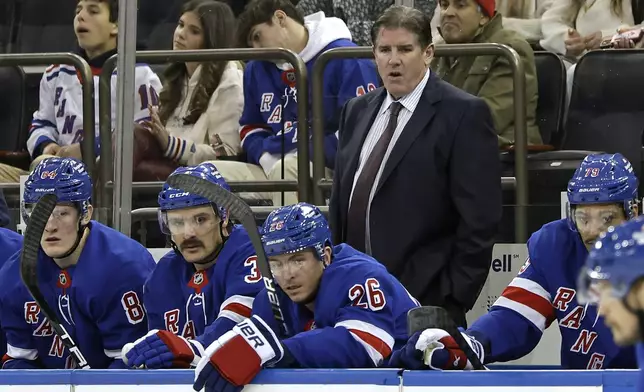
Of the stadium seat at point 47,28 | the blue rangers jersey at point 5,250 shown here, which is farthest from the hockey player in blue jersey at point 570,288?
the stadium seat at point 47,28

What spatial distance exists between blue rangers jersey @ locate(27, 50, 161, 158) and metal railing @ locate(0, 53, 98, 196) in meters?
0.01

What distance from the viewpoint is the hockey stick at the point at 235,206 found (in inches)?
123

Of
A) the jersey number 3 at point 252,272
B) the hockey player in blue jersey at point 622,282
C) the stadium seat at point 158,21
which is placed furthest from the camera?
the stadium seat at point 158,21

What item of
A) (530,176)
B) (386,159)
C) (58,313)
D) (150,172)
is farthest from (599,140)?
(58,313)

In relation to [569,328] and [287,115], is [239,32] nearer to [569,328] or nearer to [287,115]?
[287,115]

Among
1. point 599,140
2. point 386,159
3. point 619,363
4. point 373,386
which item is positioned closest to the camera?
point 373,386

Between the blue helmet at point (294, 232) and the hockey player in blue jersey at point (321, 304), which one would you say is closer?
the hockey player in blue jersey at point (321, 304)

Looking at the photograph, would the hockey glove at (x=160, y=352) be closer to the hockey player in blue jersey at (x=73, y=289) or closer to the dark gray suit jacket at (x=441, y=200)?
the hockey player in blue jersey at (x=73, y=289)

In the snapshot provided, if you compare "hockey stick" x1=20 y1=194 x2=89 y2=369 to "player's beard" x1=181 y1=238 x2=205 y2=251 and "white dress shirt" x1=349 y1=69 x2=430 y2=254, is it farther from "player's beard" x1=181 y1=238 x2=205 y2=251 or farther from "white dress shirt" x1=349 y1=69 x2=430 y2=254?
"white dress shirt" x1=349 y1=69 x2=430 y2=254

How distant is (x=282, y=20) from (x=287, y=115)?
0.31 meters

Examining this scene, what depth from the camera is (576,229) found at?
3289mm

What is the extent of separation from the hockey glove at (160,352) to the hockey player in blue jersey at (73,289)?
630 mm

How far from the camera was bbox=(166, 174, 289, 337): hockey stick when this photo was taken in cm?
313

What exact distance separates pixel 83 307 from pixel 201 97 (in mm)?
970
